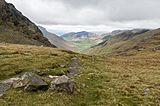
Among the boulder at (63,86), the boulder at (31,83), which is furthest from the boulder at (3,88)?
the boulder at (63,86)

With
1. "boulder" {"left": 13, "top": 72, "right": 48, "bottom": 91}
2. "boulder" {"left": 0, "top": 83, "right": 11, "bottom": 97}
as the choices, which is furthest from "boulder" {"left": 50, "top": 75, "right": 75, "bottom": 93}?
"boulder" {"left": 0, "top": 83, "right": 11, "bottom": 97}

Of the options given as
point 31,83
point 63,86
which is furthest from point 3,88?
point 63,86

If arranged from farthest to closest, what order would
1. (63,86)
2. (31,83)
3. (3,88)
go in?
(3,88) → (31,83) → (63,86)

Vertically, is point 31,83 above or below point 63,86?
above

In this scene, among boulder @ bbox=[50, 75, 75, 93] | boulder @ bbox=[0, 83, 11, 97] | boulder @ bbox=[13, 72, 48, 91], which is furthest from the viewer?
boulder @ bbox=[0, 83, 11, 97]

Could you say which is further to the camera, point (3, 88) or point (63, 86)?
point (3, 88)

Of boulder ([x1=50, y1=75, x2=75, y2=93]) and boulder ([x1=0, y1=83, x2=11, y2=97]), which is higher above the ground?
boulder ([x1=50, y1=75, x2=75, y2=93])

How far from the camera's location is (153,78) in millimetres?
53719

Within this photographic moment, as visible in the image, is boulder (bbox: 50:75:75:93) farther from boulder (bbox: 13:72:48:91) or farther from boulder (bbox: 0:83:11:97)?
boulder (bbox: 0:83:11:97)

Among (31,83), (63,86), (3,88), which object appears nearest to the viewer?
(63,86)

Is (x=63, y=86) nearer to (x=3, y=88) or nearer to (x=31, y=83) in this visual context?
(x=31, y=83)

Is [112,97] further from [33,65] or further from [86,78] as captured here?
[33,65]

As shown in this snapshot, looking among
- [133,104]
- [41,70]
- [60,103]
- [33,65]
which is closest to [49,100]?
[60,103]

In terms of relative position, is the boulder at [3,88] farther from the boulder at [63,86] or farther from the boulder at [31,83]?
the boulder at [63,86]
